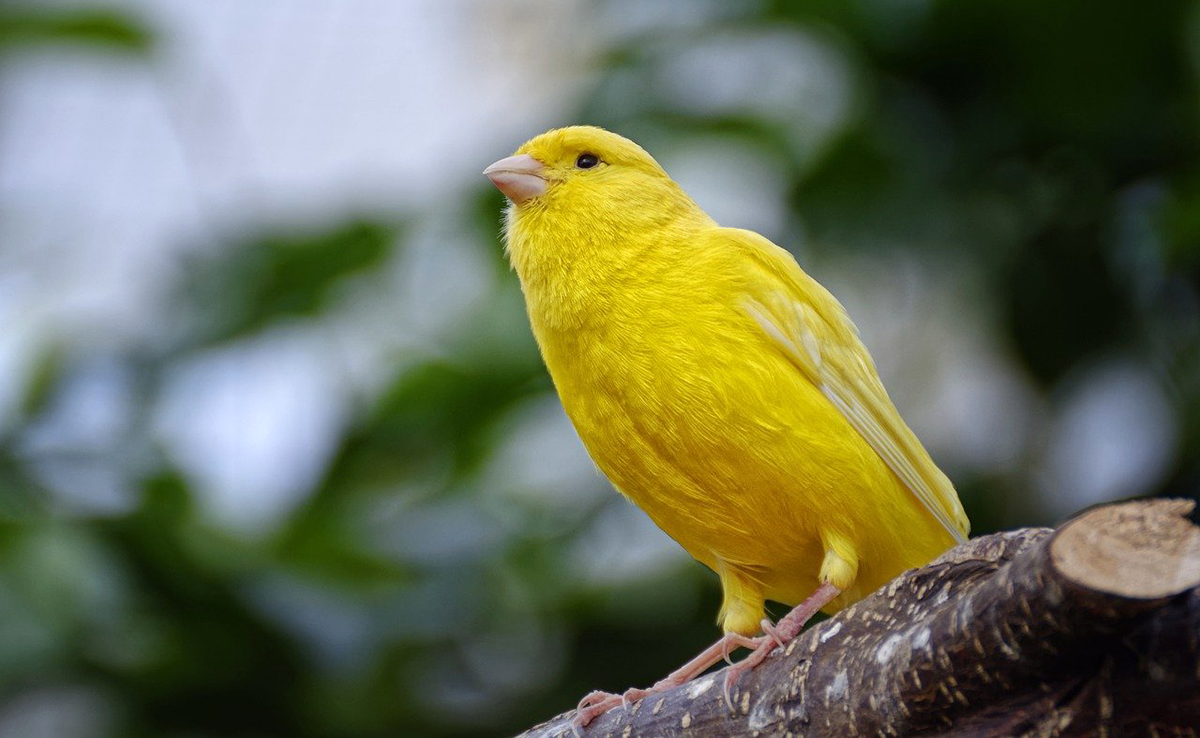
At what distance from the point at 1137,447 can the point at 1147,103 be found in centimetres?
126

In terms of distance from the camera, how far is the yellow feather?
8.18ft

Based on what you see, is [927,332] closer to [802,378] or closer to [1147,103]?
[1147,103]

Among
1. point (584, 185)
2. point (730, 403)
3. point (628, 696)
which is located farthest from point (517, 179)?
point (628, 696)

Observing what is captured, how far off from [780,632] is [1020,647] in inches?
29.8

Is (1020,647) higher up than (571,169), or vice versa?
(571,169)

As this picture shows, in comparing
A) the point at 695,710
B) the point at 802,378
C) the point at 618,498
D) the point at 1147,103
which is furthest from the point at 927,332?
the point at 695,710

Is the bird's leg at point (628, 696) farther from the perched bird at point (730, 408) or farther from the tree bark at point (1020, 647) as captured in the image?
the tree bark at point (1020, 647)

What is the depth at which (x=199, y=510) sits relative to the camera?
4.30m

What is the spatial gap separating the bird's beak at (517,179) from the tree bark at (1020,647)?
1.19 metres

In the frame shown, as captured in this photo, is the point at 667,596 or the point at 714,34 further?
the point at 714,34

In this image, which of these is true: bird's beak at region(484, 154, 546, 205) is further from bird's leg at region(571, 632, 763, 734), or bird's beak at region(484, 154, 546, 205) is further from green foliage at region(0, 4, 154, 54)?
green foliage at region(0, 4, 154, 54)

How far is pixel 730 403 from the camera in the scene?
248 centimetres

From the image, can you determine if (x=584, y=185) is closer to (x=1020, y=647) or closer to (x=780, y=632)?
(x=780, y=632)

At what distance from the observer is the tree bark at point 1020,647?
4.92 feet
